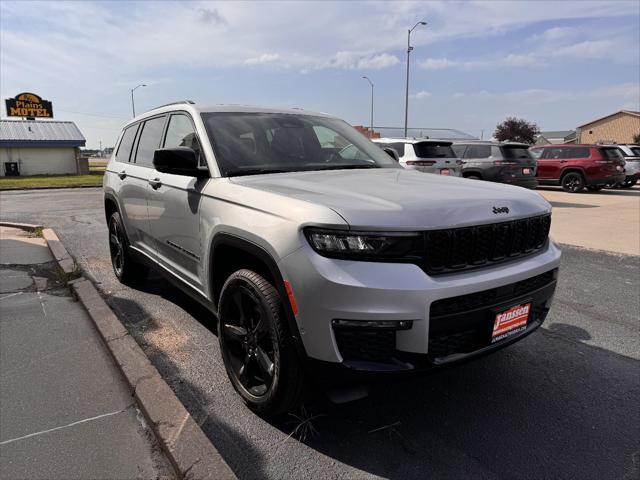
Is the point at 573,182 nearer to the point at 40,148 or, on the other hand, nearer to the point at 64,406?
the point at 64,406

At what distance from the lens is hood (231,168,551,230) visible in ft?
7.39

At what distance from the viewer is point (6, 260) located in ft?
21.9

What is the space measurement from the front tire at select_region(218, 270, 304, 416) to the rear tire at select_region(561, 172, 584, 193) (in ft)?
59.8

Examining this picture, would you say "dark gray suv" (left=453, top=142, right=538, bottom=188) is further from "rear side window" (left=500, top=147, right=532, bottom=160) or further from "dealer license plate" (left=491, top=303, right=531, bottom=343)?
"dealer license plate" (left=491, top=303, right=531, bottom=343)

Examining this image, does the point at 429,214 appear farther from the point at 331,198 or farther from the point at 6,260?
the point at 6,260

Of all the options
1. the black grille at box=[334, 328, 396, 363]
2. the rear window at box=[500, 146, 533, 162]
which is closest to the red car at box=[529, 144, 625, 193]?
the rear window at box=[500, 146, 533, 162]

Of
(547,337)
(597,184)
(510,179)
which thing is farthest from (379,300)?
(597,184)

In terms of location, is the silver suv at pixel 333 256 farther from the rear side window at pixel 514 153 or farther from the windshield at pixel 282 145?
the rear side window at pixel 514 153

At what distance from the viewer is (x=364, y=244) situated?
7.27 ft

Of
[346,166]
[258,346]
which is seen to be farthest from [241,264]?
[346,166]

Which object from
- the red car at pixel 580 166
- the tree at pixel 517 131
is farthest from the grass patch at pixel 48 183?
the tree at pixel 517 131

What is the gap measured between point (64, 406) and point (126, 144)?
129 inches

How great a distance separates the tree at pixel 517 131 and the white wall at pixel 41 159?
5155cm

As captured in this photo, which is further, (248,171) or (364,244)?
(248,171)
